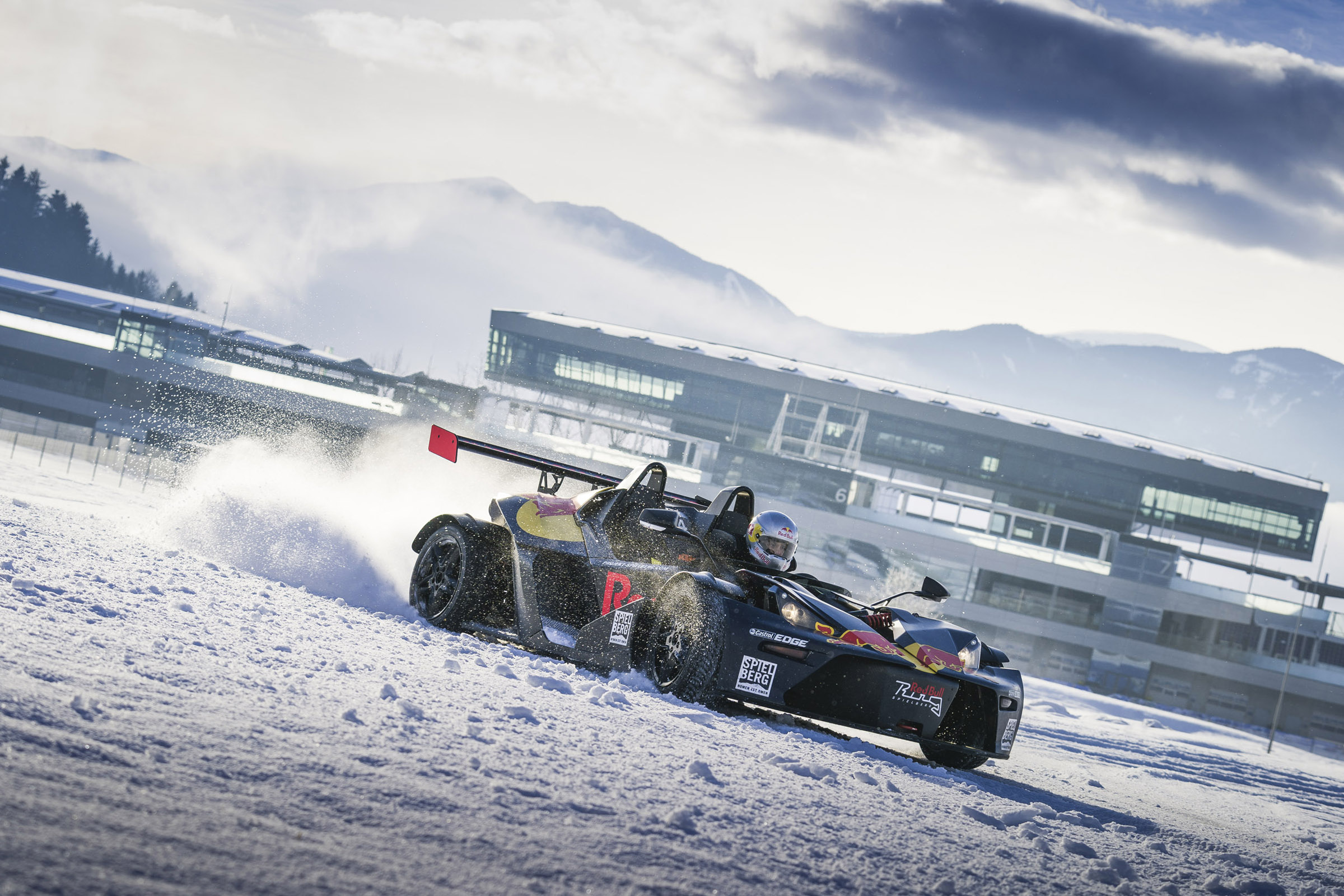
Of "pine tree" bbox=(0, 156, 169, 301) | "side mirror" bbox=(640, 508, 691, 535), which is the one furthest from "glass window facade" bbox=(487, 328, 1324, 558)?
"pine tree" bbox=(0, 156, 169, 301)

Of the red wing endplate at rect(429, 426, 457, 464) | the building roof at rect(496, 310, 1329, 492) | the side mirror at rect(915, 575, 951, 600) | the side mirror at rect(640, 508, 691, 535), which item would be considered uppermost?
the building roof at rect(496, 310, 1329, 492)

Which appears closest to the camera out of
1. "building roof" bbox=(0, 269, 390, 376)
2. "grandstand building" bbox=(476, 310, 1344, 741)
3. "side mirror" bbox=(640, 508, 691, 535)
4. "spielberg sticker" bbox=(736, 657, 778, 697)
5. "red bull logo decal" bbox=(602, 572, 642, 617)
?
"spielberg sticker" bbox=(736, 657, 778, 697)

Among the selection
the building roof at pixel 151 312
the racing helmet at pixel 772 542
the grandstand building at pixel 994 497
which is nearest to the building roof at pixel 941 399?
the grandstand building at pixel 994 497

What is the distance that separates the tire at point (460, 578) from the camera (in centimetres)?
943

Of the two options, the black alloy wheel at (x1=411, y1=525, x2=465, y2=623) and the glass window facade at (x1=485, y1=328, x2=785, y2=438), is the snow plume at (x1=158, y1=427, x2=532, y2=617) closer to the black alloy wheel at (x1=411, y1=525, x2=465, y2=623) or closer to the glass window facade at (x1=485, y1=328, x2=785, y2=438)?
the black alloy wheel at (x1=411, y1=525, x2=465, y2=623)

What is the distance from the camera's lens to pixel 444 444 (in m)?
10.0

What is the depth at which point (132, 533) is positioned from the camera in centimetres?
1193

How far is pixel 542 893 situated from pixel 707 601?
4.25 meters

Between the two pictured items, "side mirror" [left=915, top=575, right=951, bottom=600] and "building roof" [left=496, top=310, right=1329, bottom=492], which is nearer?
"side mirror" [left=915, top=575, right=951, bottom=600]

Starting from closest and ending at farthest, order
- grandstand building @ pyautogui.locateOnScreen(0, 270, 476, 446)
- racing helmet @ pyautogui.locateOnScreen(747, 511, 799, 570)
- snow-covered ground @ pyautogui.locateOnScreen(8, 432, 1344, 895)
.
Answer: snow-covered ground @ pyautogui.locateOnScreen(8, 432, 1344, 895) → racing helmet @ pyautogui.locateOnScreen(747, 511, 799, 570) → grandstand building @ pyautogui.locateOnScreen(0, 270, 476, 446)

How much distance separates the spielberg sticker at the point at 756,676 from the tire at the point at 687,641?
0.17m

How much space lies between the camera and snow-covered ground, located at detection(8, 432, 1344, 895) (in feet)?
10.6

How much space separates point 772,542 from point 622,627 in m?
1.46

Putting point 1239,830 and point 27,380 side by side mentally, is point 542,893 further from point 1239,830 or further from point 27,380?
point 27,380
